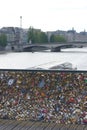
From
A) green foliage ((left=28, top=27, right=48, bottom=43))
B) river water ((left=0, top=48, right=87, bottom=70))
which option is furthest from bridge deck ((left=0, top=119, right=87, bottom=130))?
green foliage ((left=28, top=27, right=48, bottom=43))

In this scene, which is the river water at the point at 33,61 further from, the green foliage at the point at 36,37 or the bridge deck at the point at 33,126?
the green foliage at the point at 36,37

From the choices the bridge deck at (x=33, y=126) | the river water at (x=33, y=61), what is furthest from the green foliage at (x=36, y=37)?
the bridge deck at (x=33, y=126)

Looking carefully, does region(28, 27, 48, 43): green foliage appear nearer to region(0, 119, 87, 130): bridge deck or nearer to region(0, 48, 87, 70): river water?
region(0, 48, 87, 70): river water

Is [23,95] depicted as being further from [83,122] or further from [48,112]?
[83,122]

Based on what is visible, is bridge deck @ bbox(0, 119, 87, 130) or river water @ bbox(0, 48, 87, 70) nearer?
bridge deck @ bbox(0, 119, 87, 130)

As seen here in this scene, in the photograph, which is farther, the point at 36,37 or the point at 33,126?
the point at 36,37

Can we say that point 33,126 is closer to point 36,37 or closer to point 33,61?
point 33,61

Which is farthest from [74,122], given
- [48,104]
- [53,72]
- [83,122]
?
[53,72]

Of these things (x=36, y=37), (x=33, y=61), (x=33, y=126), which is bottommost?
(x=33, y=61)

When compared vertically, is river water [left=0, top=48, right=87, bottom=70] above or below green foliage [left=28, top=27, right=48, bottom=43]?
below

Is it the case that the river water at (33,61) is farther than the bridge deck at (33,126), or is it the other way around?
the river water at (33,61)

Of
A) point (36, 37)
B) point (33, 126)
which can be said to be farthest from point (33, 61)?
point (33, 126)

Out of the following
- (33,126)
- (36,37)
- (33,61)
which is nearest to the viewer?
(33,126)
